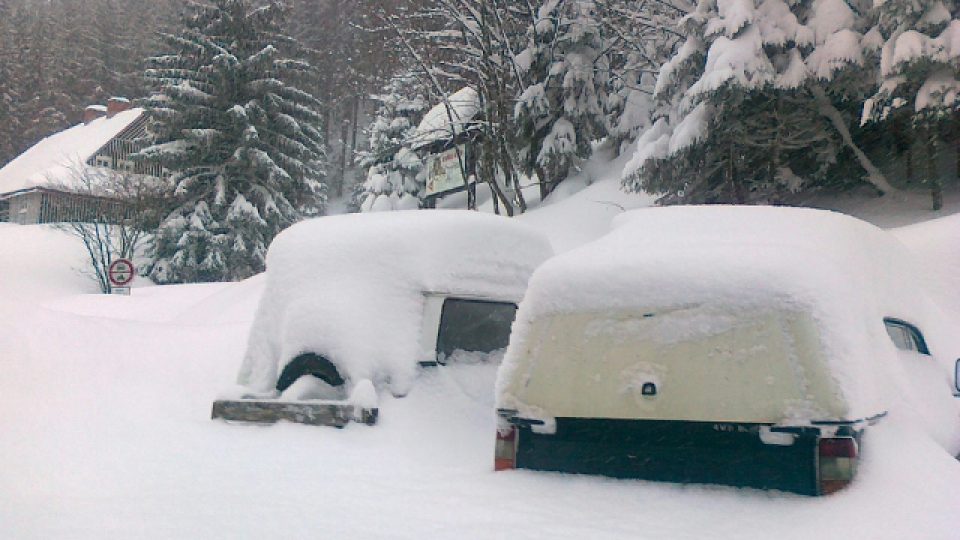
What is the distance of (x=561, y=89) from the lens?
20.2m

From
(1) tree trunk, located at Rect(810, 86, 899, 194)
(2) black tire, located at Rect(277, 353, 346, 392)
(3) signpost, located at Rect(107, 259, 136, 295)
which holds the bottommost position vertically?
(2) black tire, located at Rect(277, 353, 346, 392)

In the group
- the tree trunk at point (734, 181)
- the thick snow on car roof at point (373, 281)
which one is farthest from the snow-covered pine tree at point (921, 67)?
the thick snow on car roof at point (373, 281)

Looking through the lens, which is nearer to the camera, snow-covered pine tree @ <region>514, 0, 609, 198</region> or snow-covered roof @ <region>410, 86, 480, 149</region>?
snow-covered pine tree @ <region>514, 0, 609, 198</region>

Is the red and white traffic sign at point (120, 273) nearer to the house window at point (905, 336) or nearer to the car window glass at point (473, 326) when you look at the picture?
the car window glass at point (473, 326)

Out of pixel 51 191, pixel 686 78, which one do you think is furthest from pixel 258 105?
pixel 686 78

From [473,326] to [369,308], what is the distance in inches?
38.7

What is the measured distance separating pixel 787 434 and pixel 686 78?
11.6 meters

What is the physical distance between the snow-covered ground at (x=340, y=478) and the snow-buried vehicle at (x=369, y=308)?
0.64 ft

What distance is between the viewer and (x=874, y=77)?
41.5ft

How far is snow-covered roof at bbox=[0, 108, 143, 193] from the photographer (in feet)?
144

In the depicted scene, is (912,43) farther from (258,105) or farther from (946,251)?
(258,105)

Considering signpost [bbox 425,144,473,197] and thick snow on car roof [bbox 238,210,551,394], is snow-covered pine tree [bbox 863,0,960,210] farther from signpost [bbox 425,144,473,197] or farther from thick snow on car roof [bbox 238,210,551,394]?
signpost [bbox 425,144,473,197]

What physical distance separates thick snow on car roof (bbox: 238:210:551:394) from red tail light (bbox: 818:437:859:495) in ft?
10.2

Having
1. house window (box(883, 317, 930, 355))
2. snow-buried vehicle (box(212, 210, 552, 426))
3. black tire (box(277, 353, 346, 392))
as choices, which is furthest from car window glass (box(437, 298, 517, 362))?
house window (box(883, 317, 930, 355))
